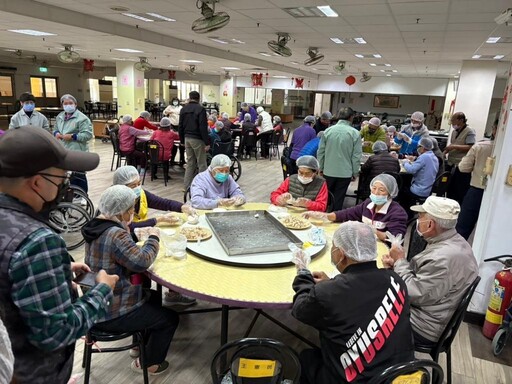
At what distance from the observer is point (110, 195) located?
191 centimetres

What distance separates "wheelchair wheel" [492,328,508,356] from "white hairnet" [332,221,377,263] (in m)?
1.74

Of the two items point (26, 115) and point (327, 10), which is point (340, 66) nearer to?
point (327, 10)

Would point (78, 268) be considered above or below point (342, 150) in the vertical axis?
below

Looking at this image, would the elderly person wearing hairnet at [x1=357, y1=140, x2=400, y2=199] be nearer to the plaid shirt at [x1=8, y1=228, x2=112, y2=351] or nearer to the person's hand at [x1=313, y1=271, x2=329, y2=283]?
the person's hand at [x1=313, y1=271, x2=329, y2=283]

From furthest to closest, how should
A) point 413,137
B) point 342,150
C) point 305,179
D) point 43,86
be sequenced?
point 43,86
point 413,137
point 342,150
point 305,179

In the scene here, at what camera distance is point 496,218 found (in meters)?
2.70

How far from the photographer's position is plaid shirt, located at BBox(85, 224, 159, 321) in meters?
1.84

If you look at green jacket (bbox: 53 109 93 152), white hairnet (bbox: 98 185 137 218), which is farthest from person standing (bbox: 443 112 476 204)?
green jacket (bbox: 53 109 93 152)

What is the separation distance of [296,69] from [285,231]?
13.2 metres

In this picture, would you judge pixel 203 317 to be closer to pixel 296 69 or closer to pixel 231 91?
pixel 296 69

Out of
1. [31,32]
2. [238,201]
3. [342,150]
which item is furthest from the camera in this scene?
[31,32]

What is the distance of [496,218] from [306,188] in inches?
58.4

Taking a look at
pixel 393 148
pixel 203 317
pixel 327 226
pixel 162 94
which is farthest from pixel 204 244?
pixel 162 94

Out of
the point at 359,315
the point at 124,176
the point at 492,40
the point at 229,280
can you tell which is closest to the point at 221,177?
the point at 124,176
